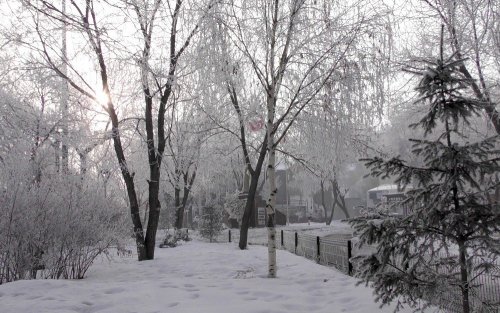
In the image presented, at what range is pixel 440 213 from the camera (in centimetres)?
457

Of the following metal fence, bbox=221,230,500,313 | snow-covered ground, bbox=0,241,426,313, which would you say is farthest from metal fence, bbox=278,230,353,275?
snow-covered ground, bbox=0,241,426,313

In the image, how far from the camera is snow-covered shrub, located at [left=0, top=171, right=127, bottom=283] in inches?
345

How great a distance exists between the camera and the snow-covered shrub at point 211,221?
24.1 metres

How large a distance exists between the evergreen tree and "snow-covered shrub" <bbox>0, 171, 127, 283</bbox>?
706 centimetres

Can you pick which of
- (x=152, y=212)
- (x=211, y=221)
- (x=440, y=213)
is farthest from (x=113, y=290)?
(x=211, y=221)

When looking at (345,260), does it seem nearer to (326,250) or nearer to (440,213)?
(326,250)

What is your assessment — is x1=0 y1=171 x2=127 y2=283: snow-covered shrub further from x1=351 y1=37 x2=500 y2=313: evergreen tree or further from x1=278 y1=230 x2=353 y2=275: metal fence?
x1=351 y1=37 x2=500 y2=313: evergreen tree

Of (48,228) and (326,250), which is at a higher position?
(48,228)

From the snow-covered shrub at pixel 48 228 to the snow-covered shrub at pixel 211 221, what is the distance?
13462mm

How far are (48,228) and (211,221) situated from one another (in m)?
15.2

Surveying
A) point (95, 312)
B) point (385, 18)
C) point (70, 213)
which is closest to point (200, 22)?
point (385, 18)

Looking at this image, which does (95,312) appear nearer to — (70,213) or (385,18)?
(70,213)

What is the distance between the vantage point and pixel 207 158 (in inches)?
838

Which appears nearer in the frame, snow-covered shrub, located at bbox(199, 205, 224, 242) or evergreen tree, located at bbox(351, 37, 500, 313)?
evergreen tree, located at bbox(351, 37, 500, 313)
